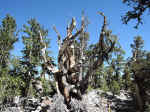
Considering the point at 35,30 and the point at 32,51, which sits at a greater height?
the point at 35,30

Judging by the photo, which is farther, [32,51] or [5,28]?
[32,51]

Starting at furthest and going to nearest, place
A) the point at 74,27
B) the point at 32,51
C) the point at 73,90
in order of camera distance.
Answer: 1. the point at 32,51
2. the point at 74,27
3. the point at 73,90

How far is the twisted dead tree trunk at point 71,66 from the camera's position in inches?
236

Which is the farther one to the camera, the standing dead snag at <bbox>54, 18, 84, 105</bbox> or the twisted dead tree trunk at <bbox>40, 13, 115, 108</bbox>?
the standing dead snag at <bbox>54, 18, 84, 105</bbox>

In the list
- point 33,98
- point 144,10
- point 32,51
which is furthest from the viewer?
point 32,51

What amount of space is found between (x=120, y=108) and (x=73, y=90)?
6529 mm

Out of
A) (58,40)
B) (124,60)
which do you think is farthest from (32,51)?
(124,60)

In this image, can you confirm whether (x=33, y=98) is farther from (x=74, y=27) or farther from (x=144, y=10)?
(x=144, y=10)

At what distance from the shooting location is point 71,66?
676 cm

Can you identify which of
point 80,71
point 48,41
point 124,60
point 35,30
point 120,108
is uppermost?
point 35,30

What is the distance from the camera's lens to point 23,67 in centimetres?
1313

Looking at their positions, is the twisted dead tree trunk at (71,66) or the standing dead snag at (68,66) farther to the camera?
the standing dead snag at (68,66)

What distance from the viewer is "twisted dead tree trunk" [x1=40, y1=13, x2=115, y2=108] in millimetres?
5992

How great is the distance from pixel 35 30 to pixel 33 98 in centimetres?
811
